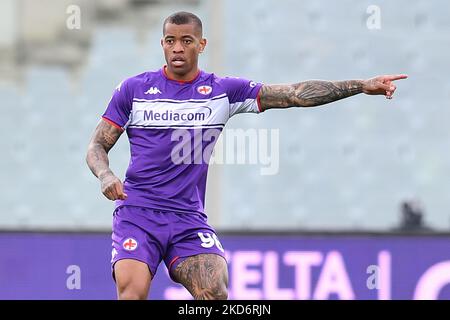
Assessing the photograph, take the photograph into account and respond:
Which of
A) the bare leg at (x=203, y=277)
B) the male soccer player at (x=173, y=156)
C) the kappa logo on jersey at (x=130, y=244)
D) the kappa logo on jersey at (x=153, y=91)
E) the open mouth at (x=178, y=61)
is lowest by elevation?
the bare leg at (x=203, y=277)

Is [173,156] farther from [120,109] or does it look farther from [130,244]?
[130,244]

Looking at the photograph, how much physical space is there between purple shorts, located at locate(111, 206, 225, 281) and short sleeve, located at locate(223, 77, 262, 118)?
722 millimetres

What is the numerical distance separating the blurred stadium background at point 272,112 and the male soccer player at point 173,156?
3907mm

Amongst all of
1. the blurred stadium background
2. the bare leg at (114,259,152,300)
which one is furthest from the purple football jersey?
the blurred stadium background

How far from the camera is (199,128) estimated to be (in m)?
7.32

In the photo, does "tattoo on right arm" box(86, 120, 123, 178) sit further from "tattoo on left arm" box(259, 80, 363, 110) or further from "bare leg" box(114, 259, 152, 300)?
"tattoo on left arm" box(259, 80, 363, 110)

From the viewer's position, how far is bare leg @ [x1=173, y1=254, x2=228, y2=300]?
7090 millimetres

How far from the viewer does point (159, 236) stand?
715cm

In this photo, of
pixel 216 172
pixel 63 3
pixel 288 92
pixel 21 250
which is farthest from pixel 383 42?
pixel 288 92

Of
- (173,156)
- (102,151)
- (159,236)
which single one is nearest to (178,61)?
(173,156)

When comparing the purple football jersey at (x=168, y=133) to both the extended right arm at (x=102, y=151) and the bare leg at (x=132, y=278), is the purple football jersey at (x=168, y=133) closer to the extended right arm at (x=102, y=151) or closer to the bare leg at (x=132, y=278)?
the extended right arm at (x=102, y=151)

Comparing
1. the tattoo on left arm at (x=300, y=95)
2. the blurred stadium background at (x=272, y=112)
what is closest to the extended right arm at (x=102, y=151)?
the tattoo on left arm at (x=300, y=95)

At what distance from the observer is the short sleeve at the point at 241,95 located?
294 inches

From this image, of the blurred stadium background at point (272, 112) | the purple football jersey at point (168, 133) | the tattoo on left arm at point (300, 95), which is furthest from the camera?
the blurred stadium background at point (272, 112)
